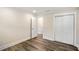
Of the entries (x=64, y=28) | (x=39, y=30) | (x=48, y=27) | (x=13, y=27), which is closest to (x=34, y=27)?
(x=39, y=30)

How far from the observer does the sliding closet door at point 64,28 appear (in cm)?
113

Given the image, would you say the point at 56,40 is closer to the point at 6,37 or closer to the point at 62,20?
the point at 62,20

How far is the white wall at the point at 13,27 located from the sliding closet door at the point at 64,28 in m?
0.51

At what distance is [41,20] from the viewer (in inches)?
49.7

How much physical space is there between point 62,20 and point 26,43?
2.40ft

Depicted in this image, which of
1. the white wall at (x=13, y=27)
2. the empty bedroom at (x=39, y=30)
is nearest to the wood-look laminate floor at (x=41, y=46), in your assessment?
the empty bedroom at (x=39, y=30)

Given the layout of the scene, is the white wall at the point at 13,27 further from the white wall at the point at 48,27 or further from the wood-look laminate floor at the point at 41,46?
the white wall at the point at 48,27

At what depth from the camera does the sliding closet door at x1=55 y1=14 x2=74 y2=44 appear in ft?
3.71

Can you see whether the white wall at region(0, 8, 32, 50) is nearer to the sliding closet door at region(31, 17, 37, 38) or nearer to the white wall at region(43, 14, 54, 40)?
the sliding closet door at region(31, 17, 37, 38)

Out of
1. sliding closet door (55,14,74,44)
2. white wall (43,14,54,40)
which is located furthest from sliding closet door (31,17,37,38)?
sliding closet door (55,14,74,44)

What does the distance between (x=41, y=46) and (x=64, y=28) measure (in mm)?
492
